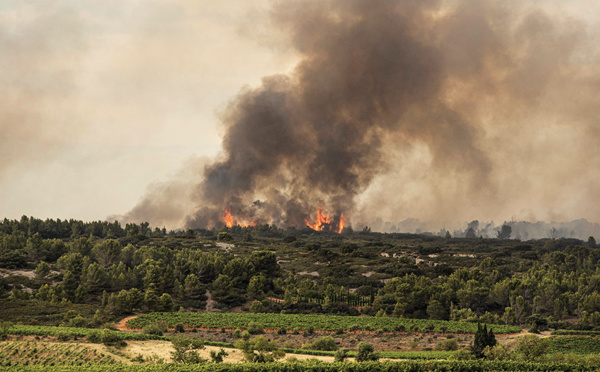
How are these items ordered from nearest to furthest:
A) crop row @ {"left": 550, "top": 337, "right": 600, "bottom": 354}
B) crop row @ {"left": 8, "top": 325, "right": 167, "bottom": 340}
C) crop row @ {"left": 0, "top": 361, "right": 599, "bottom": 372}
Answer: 1. crop row @ {"left": 0, "top": 361, "right": 599, "bottom": 372}
2. crop row @ {"left": 8, "top": 325, "right": 167, "bottom": 340}
3. crop row @ {"left": 550, "top": 337, "right": 600, "bottom": 354}

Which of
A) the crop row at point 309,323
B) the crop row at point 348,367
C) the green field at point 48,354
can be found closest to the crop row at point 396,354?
the crop row at point 348,367

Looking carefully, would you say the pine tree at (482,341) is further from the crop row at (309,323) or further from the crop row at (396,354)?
the crop row at (309,323)

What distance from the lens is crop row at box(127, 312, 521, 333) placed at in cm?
7925

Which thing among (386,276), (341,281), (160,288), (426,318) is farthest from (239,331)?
(386,276)

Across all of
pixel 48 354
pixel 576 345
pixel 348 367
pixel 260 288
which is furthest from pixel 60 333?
pixel 576 345

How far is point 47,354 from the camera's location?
5306 centimetres

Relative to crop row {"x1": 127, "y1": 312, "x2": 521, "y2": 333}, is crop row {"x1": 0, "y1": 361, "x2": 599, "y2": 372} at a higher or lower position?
higher

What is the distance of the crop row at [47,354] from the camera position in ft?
168

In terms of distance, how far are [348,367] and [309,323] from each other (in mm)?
Answer: 41899

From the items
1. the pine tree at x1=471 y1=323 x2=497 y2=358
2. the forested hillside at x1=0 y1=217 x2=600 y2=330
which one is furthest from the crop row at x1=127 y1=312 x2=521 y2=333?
the pine tree at x1=471 y1=323 x2=497 y2=358

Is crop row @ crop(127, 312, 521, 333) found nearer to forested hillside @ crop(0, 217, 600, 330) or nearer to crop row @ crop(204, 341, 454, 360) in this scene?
forested hillside @ crop(0, 217, 600, 330)

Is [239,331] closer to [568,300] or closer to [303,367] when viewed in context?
A: [303,367]

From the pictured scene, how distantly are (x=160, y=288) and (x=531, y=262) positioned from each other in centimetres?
11787

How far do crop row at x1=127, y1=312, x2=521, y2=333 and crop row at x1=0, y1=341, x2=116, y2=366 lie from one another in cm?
2163
